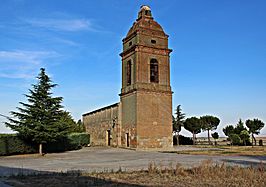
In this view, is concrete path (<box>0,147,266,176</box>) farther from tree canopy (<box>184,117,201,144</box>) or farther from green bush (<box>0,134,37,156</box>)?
tree canopy (<box>184,117,201,144</box>)

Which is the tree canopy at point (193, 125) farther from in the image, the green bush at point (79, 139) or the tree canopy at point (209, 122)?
the green bush at point (79, 139)

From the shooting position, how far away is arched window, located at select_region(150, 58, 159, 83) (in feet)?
121

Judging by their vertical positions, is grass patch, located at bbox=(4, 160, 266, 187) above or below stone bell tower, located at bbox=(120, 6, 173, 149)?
below

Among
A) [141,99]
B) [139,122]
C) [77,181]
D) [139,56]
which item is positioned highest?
[139,56]

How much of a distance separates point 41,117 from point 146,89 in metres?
12.1

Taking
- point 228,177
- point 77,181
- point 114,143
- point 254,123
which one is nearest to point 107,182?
point 77,181

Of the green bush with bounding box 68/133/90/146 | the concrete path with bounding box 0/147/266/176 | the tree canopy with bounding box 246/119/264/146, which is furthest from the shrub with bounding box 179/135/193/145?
the concrete path with bounding box 0/147/266/176

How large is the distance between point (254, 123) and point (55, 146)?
4687 cm

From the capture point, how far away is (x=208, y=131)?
70.1 metres

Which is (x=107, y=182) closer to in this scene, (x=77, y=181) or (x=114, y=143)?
(x=77, y=181)

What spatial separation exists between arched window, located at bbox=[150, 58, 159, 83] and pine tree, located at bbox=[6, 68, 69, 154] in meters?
11.9

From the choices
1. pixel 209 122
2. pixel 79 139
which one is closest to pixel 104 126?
pixel 79 139

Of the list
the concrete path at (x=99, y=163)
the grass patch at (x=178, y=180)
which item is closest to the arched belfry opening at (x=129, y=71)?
the concrete path at (x=99, y=163)

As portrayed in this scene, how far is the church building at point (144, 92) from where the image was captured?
114 ft
